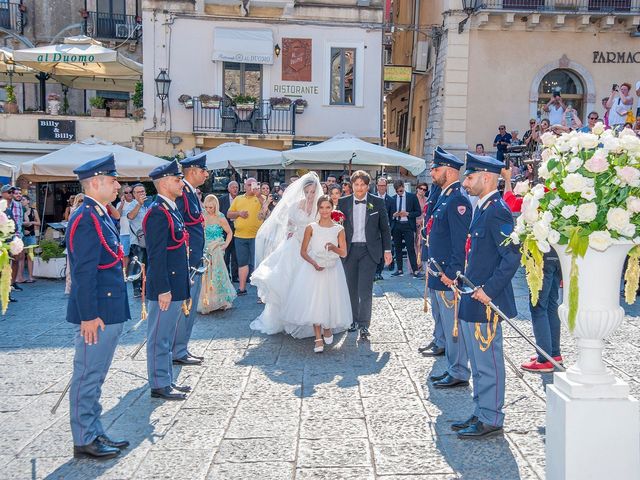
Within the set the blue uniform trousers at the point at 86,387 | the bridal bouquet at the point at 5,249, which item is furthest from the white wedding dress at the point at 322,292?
the bridal bouquet at the point at 5,249

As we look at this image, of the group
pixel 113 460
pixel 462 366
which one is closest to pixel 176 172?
pixel 113 460

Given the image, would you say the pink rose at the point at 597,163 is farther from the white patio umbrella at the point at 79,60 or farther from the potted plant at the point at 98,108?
the potted plant at the point at 98,108

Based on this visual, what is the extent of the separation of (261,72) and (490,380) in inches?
692

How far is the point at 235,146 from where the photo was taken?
54.9 ft

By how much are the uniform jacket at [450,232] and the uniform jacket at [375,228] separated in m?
1.25

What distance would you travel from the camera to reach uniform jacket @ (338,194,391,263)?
827 centimetres

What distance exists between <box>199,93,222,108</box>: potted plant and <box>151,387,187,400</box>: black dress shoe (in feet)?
51.2

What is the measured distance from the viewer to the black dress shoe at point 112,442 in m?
4.97

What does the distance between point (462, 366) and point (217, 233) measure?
16.0 feet

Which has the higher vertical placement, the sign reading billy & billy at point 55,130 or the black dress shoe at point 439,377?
the sign reading billy & billy at point 55,130

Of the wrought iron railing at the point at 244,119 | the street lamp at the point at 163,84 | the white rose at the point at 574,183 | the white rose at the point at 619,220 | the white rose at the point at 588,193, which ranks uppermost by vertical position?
the street lamp at the point at 163,84

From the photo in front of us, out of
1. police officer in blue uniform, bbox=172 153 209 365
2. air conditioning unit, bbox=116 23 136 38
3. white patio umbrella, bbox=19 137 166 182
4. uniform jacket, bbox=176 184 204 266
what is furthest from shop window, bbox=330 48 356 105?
uniform jacket, bbox=176 184 204 266

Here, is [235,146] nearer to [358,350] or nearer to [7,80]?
[358,350]

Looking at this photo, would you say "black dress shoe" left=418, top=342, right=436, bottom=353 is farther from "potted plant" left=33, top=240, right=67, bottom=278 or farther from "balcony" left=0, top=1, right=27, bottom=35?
"balcony" left=0, top=1, right=27, bottom=35
